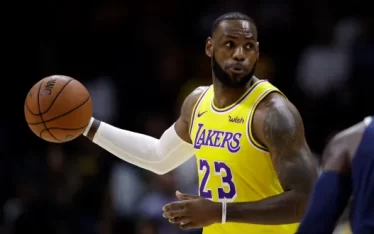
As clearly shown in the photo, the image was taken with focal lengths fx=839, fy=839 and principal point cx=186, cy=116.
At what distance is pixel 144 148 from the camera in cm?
644

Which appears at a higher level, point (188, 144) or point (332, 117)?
point (188, 144)

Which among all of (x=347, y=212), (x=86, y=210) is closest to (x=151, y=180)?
(x=86, y=210)

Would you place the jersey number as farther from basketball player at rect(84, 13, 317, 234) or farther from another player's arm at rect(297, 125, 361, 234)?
another player's arm at rect(297, 125, 361, 234)

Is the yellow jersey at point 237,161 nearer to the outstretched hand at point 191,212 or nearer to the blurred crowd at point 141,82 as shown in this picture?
the outstretched hand at point 191,212

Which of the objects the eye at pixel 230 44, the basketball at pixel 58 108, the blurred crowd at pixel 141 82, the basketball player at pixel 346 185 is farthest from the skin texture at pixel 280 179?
the blurred crowd at pixel 141 82

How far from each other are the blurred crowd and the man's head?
3.37 meters

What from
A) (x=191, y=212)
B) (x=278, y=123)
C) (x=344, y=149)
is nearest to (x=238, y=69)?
(x=278, y=123)

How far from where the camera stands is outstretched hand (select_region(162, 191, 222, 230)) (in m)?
4.88

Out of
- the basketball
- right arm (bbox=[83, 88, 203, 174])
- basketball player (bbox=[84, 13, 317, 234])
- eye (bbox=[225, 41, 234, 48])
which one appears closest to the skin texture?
basketball player (bbox=[84, 13, 317, 234])

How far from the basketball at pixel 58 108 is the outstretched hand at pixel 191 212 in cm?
141

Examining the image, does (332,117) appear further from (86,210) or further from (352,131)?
(352,131)

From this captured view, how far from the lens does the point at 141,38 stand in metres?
11.6

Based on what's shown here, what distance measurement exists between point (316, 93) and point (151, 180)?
8.34 ft

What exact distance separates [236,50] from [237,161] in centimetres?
77
